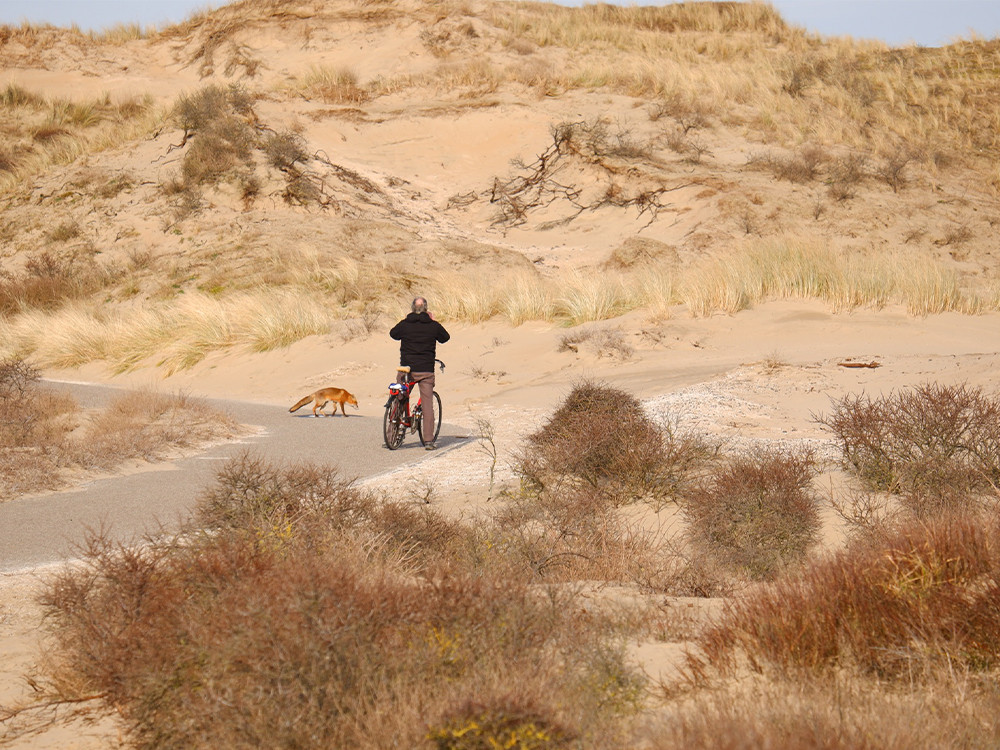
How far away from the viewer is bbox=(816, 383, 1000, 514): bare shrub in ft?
22.8

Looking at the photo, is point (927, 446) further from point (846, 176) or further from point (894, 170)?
point (894, 170)

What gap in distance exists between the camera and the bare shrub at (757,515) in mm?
6422

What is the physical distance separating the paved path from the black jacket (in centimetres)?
110

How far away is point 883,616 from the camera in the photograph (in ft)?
12.6

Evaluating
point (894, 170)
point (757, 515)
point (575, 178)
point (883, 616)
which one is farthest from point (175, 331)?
point (894, 170)

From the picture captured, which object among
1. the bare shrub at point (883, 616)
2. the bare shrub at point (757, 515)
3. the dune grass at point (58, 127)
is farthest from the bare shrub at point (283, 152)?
the bare shrub at point (883, 616)

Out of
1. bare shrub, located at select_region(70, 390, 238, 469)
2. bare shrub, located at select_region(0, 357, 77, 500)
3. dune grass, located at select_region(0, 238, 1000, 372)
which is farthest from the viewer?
dune grass, located at select_region(0, 238, 1000, 372)

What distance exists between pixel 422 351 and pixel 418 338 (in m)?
0.18

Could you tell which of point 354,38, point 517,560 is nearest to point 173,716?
point 517,560

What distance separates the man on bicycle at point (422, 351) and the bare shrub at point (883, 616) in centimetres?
743

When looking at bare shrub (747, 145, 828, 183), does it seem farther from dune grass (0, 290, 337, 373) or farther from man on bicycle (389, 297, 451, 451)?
man on bicycle (389, 297, 451, 451)

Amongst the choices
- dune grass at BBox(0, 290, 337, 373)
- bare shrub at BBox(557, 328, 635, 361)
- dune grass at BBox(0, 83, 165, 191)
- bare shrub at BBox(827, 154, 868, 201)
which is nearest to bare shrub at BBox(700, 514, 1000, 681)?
bare shrub at BBox(557, 328, 635, 361)

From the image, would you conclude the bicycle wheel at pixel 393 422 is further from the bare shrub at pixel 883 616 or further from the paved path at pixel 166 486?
the bare shrub at pixel 883 616

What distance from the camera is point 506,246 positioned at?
29.4 meters
